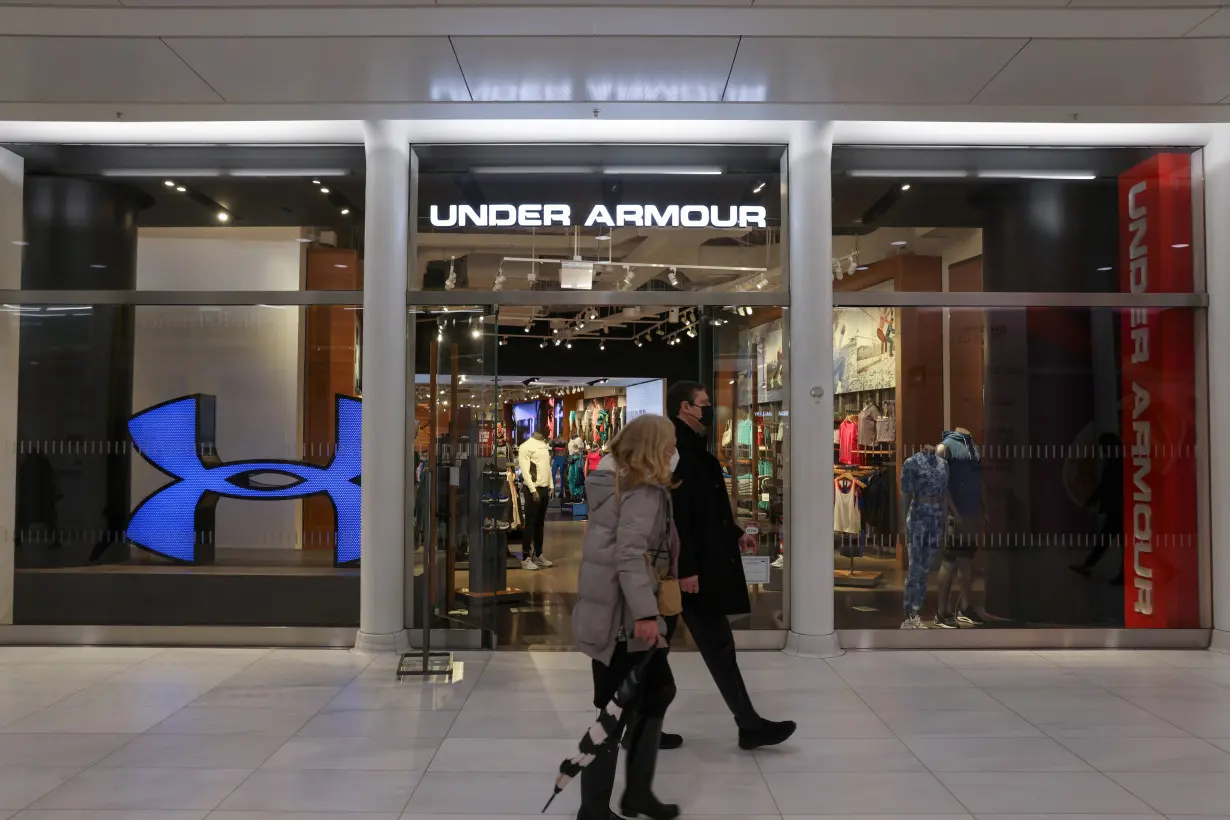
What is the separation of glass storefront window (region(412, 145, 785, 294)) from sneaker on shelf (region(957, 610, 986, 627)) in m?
2.63

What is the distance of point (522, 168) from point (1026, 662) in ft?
15.7

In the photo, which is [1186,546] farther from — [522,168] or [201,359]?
[201,359]

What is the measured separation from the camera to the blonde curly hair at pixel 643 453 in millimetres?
3217

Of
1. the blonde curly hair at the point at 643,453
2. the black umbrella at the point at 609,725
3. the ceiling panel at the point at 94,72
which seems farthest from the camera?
the ceiling panel at the point at 94,72

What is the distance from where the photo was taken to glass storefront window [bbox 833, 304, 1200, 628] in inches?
251

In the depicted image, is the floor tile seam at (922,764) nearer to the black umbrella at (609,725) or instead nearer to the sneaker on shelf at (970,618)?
the black umbrella at (609,725)

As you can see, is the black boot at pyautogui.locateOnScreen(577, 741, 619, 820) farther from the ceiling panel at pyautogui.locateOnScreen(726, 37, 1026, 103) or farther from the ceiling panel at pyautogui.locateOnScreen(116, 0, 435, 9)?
the ceiling panel at pyautogui.locateOnScreen(726, 37, 1026, 103)

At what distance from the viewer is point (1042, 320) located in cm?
641

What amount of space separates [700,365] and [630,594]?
3.65 meters

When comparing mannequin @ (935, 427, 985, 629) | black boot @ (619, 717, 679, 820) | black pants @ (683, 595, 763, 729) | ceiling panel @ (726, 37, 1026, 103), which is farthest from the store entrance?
black boot @ (619, 717, 679, 820)

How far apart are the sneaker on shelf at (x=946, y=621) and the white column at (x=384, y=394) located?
370cm

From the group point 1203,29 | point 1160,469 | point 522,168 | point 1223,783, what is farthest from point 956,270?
point 1223,783

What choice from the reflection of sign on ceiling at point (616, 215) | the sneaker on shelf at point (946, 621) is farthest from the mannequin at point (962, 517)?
the reflection of sign on ceiling at point (616, 215)

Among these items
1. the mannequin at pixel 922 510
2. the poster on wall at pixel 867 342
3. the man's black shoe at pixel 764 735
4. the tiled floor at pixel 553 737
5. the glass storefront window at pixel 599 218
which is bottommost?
the tiled floor at pixel 553 737
